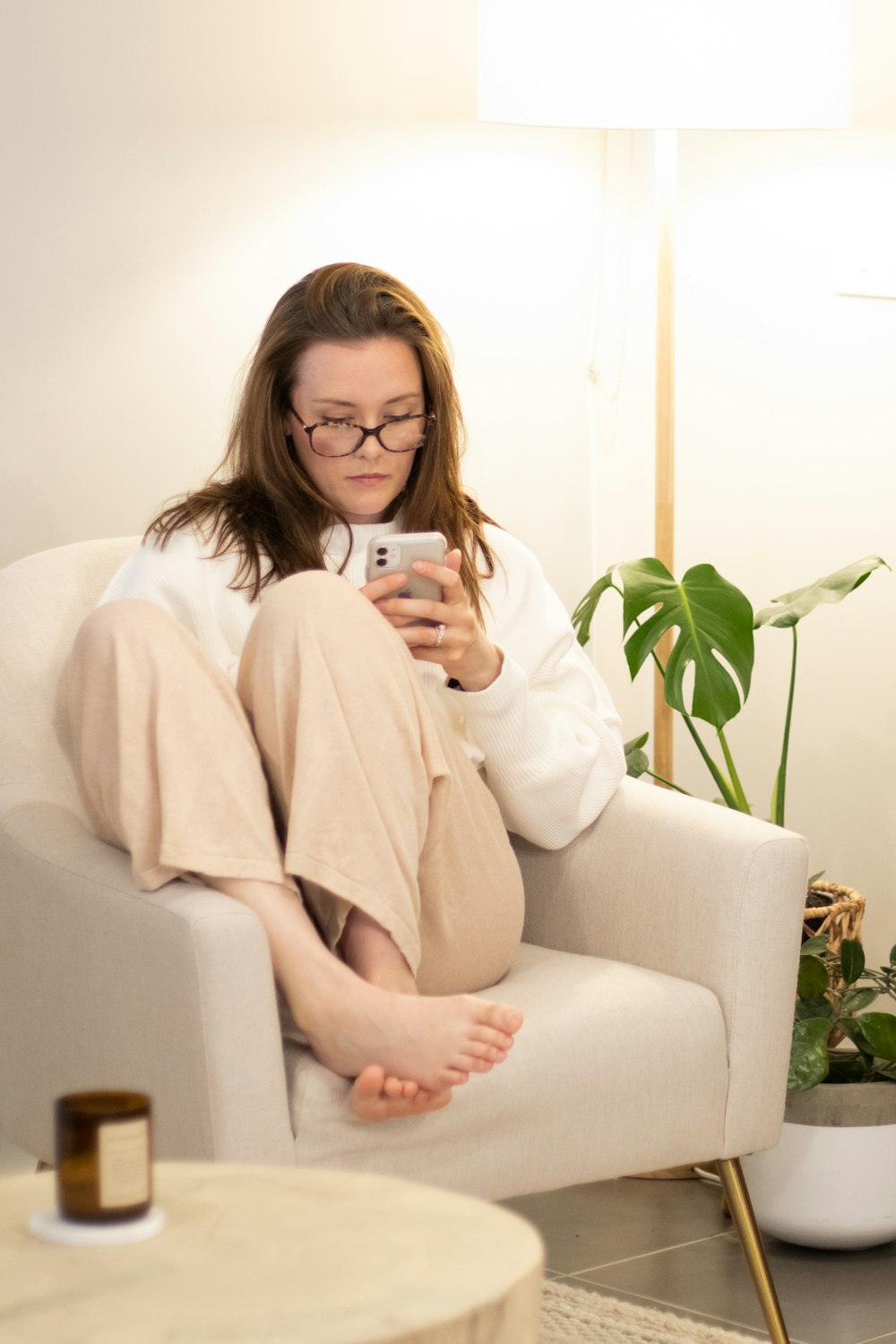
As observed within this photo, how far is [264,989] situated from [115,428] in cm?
106

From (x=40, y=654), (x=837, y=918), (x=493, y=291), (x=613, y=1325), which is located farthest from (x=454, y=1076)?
(x=493, y=291)

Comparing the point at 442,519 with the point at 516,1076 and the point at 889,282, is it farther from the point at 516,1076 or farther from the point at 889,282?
the point at 889,282

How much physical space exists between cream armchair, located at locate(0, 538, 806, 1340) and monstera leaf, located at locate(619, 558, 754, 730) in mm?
179

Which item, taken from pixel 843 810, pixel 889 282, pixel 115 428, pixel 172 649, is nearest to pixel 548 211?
pixel 889 282

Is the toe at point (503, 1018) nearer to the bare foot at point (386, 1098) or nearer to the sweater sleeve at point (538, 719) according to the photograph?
the bare foot at point (386, 1098)

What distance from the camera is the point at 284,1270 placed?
2.81 feet

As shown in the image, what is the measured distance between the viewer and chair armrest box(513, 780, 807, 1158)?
5.14 ft

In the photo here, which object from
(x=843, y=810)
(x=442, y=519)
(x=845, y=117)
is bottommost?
(x=843, y=810)

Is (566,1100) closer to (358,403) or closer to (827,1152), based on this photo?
(827,1152)

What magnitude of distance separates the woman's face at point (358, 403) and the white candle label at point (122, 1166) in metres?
0.99

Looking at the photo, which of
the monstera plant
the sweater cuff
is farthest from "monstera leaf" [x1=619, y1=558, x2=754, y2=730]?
the sweater cuff

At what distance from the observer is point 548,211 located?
8.48ft

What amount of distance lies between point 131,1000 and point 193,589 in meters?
0.49

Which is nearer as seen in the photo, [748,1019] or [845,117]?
[748,1019]
